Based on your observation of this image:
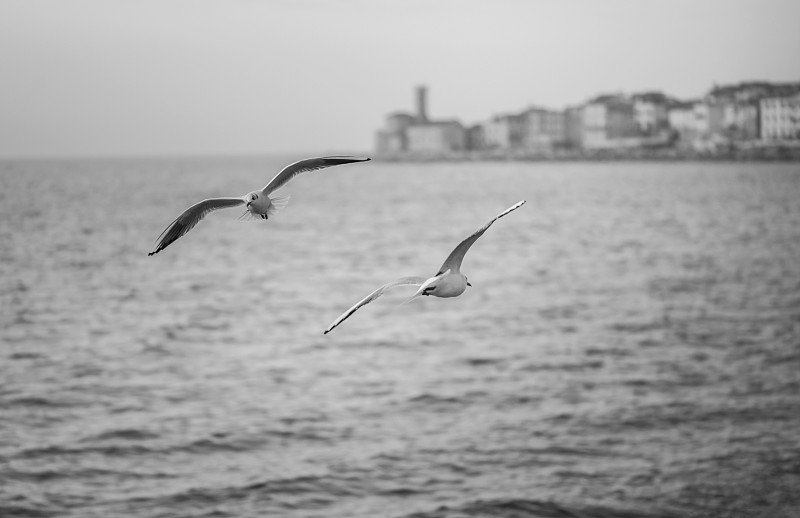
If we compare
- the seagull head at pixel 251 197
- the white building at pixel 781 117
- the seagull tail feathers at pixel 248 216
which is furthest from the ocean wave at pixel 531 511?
the white building at pixel 781 117

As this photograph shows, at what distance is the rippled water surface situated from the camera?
20656mm

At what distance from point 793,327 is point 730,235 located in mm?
40453

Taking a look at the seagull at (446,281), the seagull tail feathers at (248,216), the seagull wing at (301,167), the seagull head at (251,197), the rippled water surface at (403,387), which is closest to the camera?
the seagull wing at (301,167)

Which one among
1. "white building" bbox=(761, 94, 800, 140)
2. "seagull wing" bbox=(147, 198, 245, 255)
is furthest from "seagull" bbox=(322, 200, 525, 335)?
"white building" bbox=(761, 94, 800, 140)

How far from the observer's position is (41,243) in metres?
73.9

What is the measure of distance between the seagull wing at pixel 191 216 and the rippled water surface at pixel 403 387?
46.9 ft

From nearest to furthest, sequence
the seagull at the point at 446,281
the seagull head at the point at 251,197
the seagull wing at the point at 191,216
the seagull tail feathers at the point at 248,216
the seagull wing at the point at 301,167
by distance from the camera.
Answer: the seagull wing at the point at 301,167, the seagull wing at the point at 191,216, the seagull head at the point at 251,197, the seagull tail feathers at the point at 248,216, the seagull at the point at 446,281

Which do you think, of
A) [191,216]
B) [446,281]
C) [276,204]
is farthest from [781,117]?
[191,216]

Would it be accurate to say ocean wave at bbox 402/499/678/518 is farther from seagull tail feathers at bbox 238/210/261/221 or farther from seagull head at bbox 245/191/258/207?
seagull head at bbox 245/191/258/207

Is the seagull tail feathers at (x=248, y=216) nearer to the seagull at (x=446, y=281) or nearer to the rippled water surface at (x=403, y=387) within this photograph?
the seagull at (x=446, y=281)

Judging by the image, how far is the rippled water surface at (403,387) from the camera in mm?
20656

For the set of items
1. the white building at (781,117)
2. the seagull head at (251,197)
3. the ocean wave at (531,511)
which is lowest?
the ocean wave at (531,511)

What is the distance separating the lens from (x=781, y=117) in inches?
7569

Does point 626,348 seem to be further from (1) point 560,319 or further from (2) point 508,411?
(2) point 508,411
